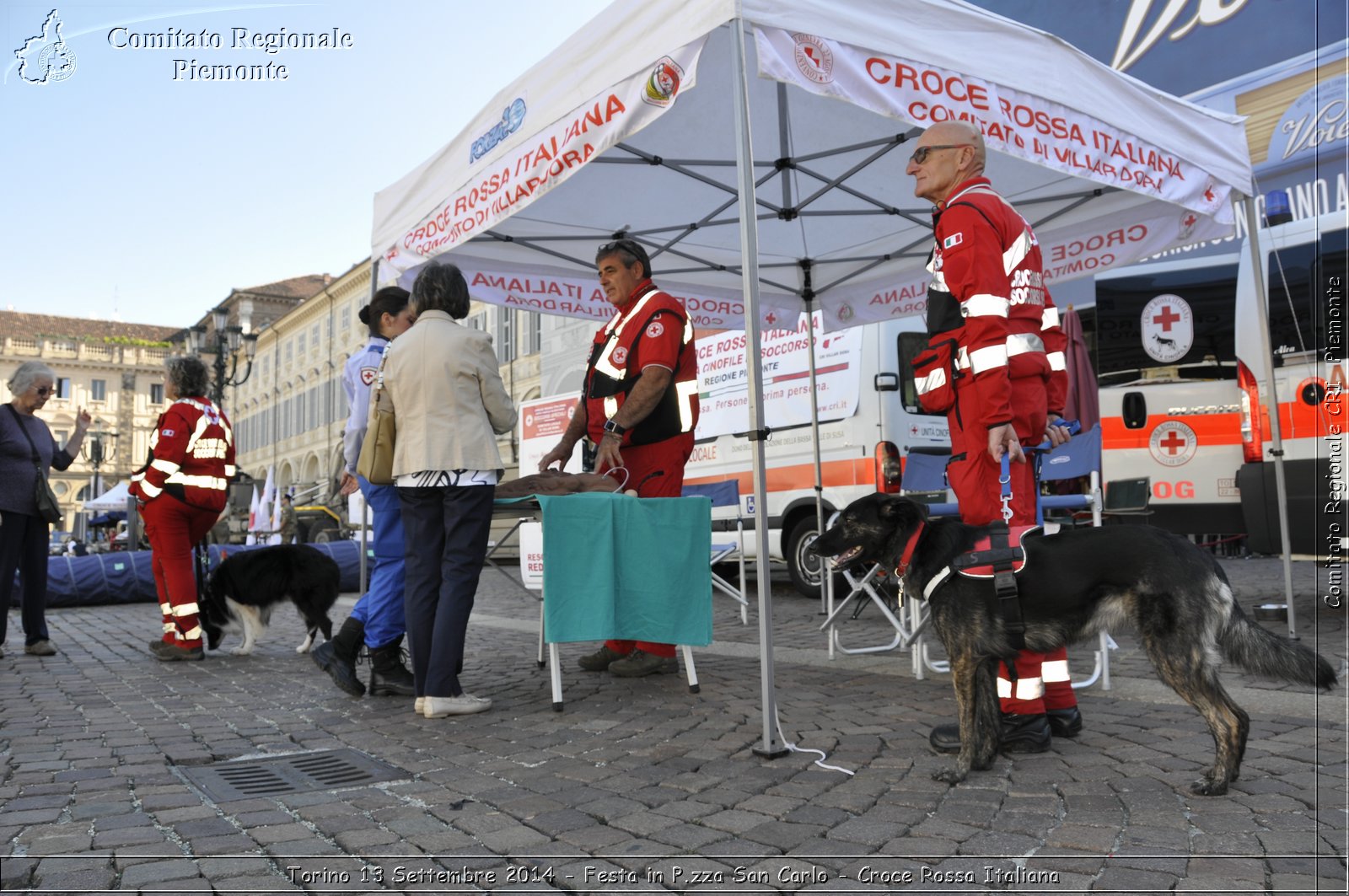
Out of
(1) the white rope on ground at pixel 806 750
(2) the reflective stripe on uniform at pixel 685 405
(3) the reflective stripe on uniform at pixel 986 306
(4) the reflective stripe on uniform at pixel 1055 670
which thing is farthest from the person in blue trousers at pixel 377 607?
(4) the reflective stripe on uniform at pixel 1055 670

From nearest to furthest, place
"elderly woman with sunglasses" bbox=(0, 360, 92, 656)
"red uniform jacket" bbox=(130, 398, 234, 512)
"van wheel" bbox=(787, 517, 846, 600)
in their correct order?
"red uniform jacket" bbox=(130, 398, 234, 512), "elderly woman with sunglasses" bbox=(0, 360, 92, 656), "van wheel" bbox=(787, 517, 846, 600)

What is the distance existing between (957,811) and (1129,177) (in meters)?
3.28

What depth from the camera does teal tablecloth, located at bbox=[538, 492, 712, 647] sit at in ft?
14.1

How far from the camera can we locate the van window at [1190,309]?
7762 millimetres

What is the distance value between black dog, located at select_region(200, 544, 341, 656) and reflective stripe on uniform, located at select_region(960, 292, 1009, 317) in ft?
16.0

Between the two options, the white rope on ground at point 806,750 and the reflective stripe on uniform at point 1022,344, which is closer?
the white rope on ground at point 806,750

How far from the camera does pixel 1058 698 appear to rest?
12.1 feet

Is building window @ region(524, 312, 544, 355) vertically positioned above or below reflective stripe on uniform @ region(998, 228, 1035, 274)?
above

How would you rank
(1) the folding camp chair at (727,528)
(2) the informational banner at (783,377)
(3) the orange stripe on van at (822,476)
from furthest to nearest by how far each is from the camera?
1. (2) the informational banner at (783,377)
2. (3) the orange stripe on van at (822,476)
3. (1) the folding camp chair at (727,528)

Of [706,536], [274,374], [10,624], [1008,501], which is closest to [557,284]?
[706,536]

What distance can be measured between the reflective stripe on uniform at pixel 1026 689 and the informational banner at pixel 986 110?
2.15m

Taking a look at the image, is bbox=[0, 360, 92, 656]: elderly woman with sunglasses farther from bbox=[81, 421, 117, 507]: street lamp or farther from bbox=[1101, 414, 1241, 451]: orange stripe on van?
bbox=[81, 421, 117, 507]: street lamp

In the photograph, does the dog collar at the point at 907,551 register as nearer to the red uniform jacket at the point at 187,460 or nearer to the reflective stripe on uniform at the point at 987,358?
the reflective stripe on uniform at the point at 987,358

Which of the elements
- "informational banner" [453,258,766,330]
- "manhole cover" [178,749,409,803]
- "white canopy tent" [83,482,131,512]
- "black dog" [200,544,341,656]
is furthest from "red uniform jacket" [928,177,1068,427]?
"white canopy tent" [83,482,131,512]
